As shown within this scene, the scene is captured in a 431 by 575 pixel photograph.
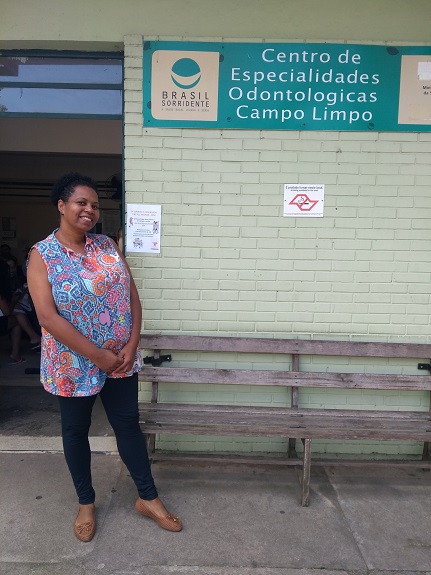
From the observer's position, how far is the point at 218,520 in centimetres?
268

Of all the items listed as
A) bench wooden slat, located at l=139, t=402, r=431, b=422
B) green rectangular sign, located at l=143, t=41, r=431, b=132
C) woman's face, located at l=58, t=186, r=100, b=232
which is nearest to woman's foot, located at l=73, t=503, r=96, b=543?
bench wooden slat, located at l=139, t=402, r=431, b=422

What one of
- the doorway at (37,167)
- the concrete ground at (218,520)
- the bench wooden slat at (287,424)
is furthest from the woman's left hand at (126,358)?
the doorway at (37,167)

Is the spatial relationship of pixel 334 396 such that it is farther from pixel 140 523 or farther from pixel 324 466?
pixel 140 523

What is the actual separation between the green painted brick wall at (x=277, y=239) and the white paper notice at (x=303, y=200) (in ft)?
0.17

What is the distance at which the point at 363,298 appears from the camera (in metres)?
3.29

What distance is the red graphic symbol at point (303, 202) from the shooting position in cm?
321

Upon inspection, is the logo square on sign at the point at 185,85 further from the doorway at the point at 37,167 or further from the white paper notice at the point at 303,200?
the white paper notice at the point at 303,200

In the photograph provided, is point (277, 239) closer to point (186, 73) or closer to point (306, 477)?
point (186, 73)

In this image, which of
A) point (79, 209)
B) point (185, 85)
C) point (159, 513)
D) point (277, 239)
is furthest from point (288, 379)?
point (185, 85)

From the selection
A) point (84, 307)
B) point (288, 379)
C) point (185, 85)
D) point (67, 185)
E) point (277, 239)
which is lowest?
point (288, 379)

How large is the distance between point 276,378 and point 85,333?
4.92 feet

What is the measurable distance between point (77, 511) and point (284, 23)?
355 cm

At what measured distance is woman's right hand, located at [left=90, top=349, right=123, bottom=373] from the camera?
229 cm

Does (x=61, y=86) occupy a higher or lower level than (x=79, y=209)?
higher
